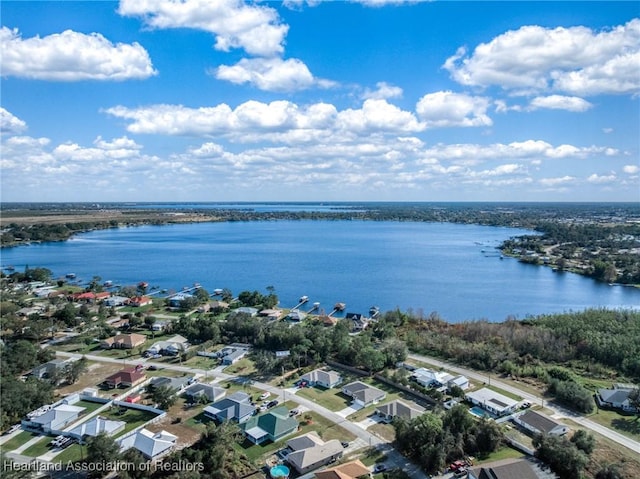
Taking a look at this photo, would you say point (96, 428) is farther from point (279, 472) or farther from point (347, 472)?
point (347, 472)

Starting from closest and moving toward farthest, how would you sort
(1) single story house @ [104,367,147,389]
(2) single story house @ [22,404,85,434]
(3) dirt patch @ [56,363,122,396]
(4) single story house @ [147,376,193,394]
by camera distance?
(2) single story house @ [22,404,85,434] < (4) single story house @ [147,376,193,394] < (3) dirt patch @ [56,363,122,396] < (1) single story house @ [104,367,147,389]

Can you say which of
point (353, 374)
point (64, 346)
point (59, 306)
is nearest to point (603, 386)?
point (353, 374)

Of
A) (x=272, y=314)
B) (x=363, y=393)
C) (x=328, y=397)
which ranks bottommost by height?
(x=328, y=397)

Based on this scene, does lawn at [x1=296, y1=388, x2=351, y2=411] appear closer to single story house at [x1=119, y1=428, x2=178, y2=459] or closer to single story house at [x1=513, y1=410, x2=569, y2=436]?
single story house at [x1=119, y1=428, x2=178, y2=459]

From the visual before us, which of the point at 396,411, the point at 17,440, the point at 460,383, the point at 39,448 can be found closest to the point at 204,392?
the point at 39,448

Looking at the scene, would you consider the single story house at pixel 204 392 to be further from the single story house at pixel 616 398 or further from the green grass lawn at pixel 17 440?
the single story house at pixel 616 398

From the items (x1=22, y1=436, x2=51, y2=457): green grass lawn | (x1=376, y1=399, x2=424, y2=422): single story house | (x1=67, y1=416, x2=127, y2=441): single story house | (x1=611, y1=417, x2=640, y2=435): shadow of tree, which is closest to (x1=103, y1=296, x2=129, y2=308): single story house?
(x1=22, y1=436, x2=51, y2=457): green grass lawn

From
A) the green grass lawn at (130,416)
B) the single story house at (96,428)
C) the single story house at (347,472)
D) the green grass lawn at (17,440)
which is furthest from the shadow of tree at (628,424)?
the green grass lawn at (17,440)

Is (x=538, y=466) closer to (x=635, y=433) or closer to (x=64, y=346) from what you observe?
(x=635, y=433)
